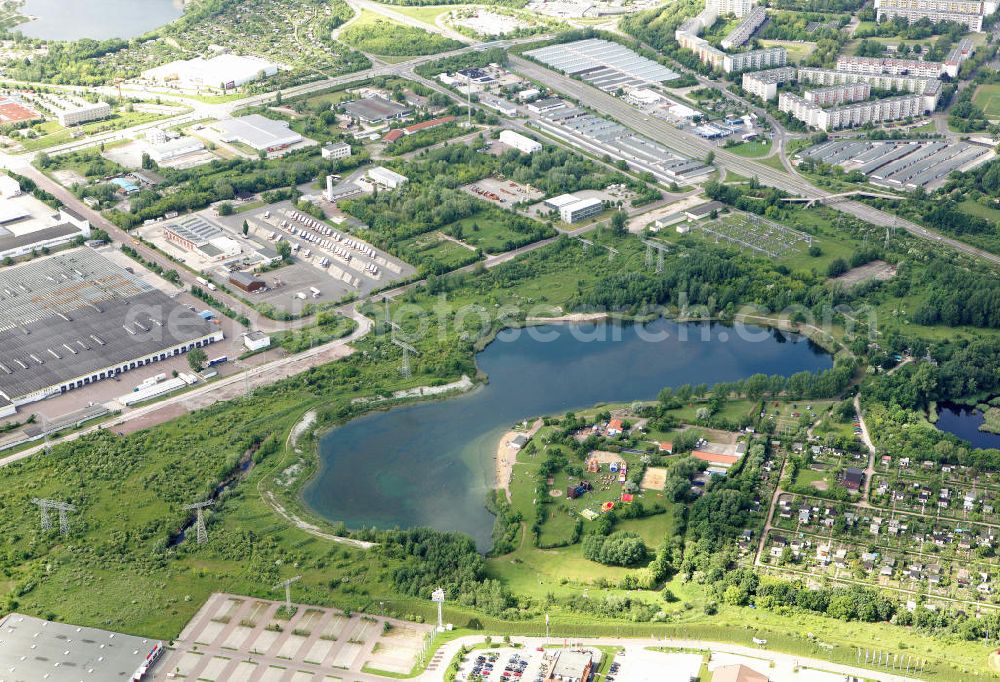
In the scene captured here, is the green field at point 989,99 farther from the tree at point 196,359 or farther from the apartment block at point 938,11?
the tree at point 196,359

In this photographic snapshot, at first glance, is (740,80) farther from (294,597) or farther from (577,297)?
(294,597)

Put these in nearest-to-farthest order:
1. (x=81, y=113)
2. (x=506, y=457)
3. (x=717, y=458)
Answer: (x=717, y=458) < (x=506, y=457) < (x=81, y=113)

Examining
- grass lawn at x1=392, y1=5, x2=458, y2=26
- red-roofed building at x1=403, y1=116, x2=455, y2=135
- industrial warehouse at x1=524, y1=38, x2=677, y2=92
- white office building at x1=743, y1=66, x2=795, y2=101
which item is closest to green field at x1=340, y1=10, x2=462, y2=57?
grass lawn at x1=392, y1=5, x2=458, y2=26

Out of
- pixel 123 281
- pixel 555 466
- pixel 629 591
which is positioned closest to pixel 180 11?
pixel 123 281

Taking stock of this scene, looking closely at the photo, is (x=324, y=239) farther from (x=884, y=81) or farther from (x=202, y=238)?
Answer: (x=884, y=81)

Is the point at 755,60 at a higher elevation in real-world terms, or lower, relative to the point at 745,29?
lower

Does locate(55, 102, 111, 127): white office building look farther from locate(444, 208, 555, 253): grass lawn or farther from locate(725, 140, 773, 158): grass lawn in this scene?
locate(725, 140, 773, 158): grass lawn

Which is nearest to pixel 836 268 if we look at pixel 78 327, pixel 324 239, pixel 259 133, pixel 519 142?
pixel 519 142

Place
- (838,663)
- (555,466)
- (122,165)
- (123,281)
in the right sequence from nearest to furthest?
1. (838,663)
2. (555,466)
3. (123,281)
4. (122,165)
